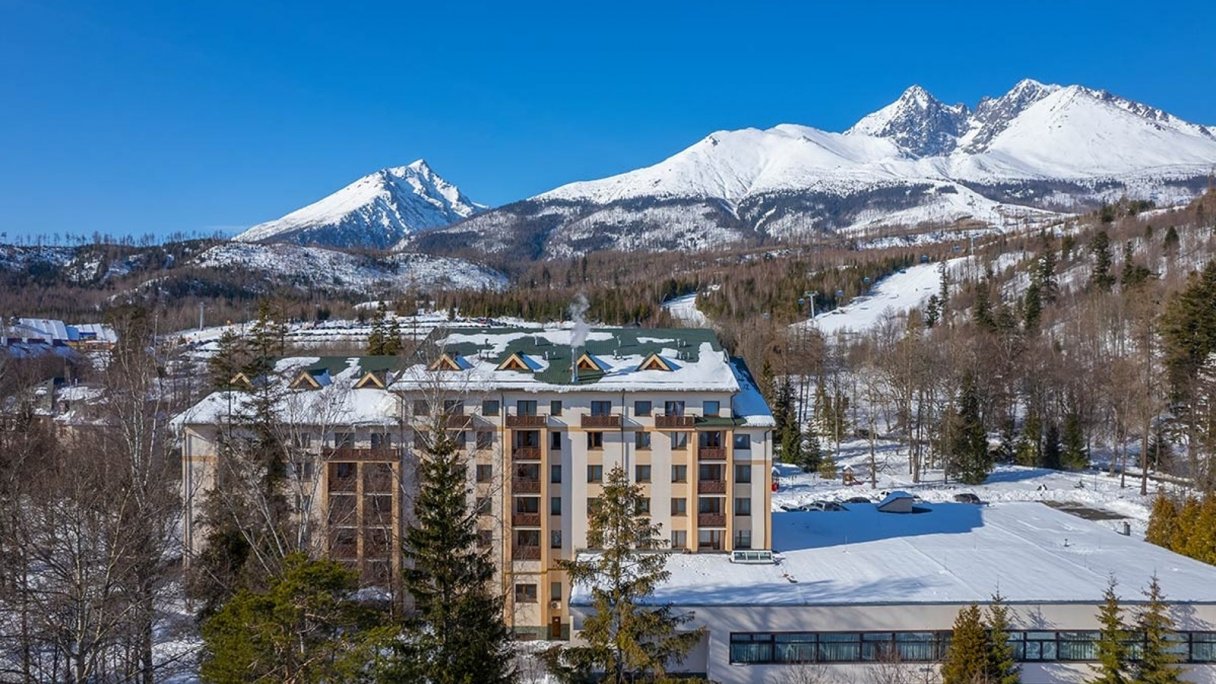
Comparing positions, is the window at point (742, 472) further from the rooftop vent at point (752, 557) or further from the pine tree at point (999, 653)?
the pine tree at point (999, 653)

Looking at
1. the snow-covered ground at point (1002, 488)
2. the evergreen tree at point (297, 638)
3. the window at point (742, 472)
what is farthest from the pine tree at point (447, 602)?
the snow-covered ground at point (1002, 488)

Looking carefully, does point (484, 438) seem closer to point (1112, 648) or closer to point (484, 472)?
point (484, 472)

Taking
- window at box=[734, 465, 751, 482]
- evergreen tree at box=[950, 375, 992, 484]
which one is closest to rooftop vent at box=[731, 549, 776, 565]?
window at box=[734, 465, 751, 482]

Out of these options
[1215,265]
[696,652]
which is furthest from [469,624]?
[1215,265]

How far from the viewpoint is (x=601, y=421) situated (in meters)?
31.3

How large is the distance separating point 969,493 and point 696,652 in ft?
102

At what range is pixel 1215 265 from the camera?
64062 mm

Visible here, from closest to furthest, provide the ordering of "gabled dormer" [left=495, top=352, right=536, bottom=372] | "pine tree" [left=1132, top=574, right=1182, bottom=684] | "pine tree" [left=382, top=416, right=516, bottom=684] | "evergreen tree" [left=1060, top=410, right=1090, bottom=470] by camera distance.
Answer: "pine tree" [left=382, top=416, right=516, bottom=684] → "pine tree" [left=1132, top=574, right=1182, bottom=684] → "gabled dormer" [left=495, top=352, right=536, bottom=372] → "evergreen tree" [left=1060, top=410, right=1090, bottom=470]

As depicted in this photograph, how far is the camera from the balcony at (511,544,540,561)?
31.3 metres

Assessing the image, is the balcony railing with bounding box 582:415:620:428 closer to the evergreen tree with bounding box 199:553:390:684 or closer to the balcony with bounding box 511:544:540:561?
the balcony with bounding box 511:544:540:561

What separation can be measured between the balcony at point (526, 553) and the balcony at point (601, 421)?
5.74m

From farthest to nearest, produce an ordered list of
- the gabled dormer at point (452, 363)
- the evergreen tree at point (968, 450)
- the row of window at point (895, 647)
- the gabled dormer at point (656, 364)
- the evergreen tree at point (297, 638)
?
the evergreen tree at point (968, 450), the gabled dormer at point (656, 364), the gabled dormer at point (452, 363), the row of window at point (895, 647), the evergreen tree at point (297, 638)

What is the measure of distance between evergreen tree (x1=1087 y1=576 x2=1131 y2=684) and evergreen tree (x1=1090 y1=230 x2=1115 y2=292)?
288 ft

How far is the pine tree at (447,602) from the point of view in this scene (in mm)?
16297
